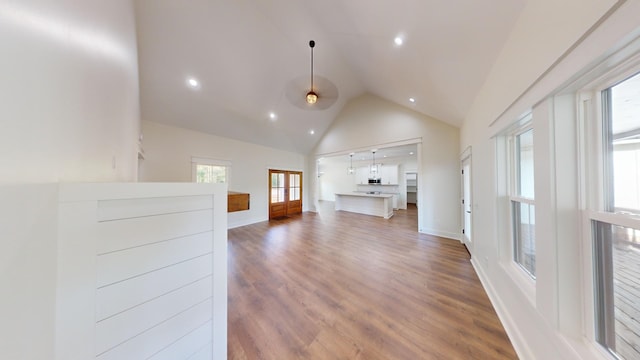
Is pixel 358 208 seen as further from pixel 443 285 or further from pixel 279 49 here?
pixel 279 49

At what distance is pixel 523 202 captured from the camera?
1.75 m

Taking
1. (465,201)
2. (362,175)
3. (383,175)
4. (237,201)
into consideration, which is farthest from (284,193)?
(465,201)

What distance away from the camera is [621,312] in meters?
0.94

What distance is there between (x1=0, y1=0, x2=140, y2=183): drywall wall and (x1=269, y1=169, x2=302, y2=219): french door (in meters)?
5.41

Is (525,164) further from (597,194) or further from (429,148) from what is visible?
(429,148)

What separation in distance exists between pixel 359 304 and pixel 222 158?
5045 mm

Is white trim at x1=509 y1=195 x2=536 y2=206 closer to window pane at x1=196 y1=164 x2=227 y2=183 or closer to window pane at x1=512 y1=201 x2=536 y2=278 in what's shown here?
window pane at x1=512 y1=201 x2=536 y2=278

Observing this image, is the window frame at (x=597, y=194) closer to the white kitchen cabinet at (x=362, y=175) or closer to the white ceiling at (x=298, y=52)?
the white ceiling at (x=298, y=52)

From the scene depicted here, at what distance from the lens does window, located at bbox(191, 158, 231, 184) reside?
16.2 feet

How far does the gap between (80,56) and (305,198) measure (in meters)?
7.22

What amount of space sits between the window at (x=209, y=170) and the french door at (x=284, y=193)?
160 centimetres

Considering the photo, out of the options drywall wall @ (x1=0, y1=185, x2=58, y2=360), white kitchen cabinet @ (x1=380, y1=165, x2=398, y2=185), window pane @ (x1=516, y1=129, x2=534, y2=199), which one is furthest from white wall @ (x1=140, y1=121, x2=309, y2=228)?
window pane @ (x1=516, y1=129, x2=534, y2=199)

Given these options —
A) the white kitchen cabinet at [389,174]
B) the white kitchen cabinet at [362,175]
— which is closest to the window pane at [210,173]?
the white kitchen cabinet at [362,175]

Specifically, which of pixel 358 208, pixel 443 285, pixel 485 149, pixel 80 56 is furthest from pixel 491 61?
pixel 358 208
